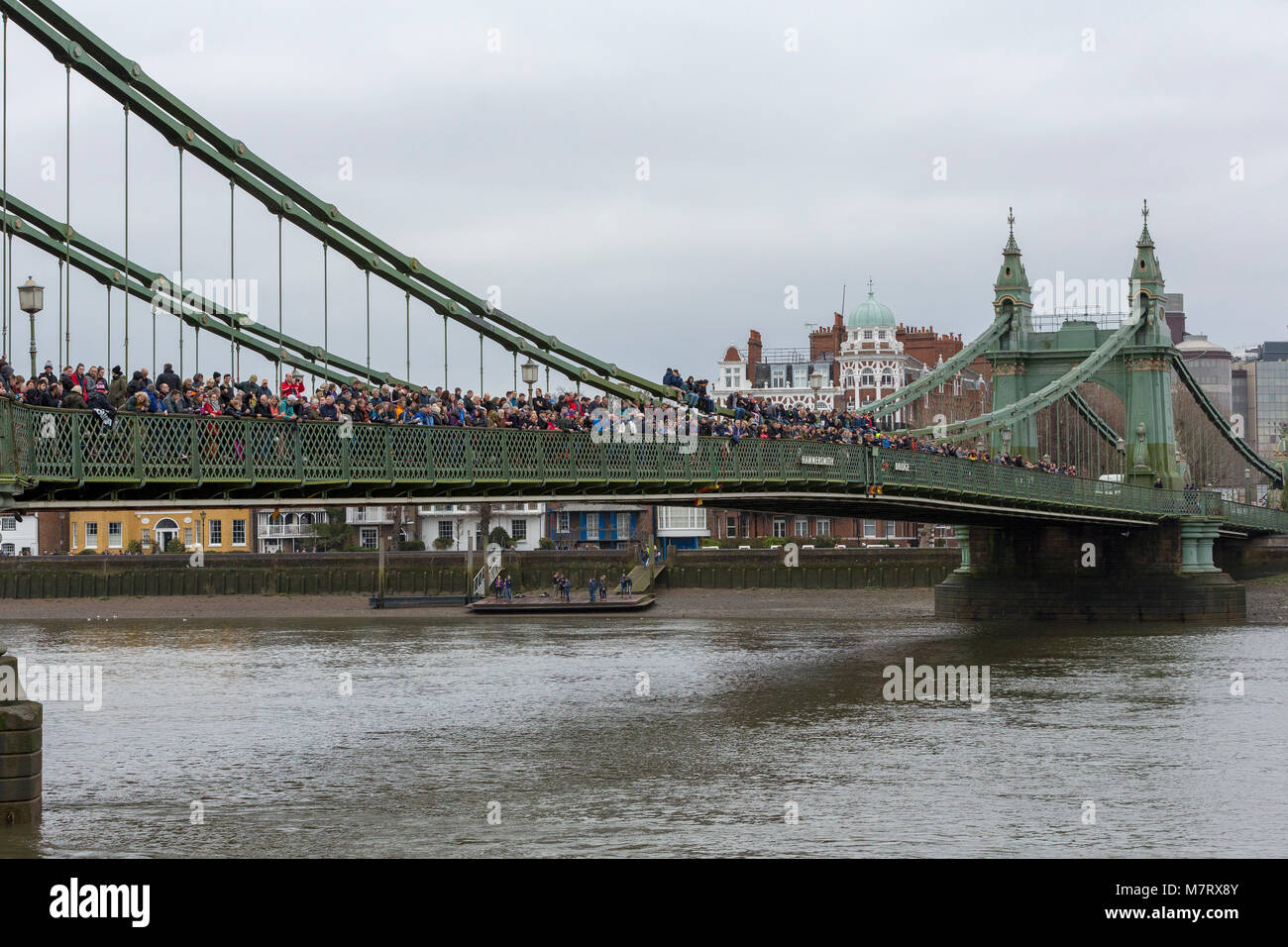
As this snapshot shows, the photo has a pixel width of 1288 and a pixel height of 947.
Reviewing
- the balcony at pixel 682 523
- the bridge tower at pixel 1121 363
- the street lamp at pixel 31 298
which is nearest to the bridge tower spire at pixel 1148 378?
the bridge tower at pixel 1121 363

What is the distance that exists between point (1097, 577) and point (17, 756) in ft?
154

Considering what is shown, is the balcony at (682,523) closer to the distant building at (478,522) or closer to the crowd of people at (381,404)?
the distant building at (478,522)

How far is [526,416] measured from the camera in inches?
1273

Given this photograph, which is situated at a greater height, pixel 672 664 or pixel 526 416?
pixel 526 416

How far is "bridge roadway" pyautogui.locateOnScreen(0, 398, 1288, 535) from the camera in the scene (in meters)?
23.5

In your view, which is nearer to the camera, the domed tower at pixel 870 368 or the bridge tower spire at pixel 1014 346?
the bridge tower spire at pixel 1014 346

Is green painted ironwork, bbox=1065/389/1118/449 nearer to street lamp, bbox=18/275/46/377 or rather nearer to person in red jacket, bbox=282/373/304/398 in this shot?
person in red jacket, bbox=282/373/304/398

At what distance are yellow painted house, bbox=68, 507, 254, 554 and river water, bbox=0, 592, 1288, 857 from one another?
5052cm

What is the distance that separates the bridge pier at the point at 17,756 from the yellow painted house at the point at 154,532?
79047 mm

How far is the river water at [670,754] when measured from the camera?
22.5 meters
